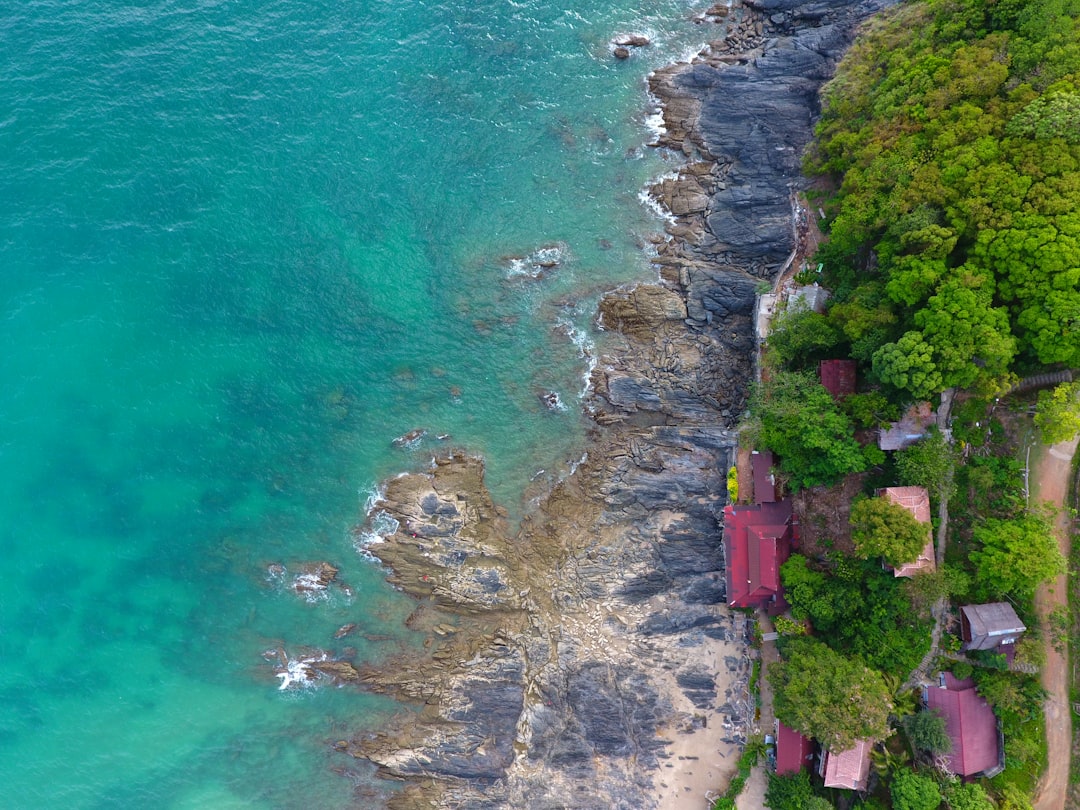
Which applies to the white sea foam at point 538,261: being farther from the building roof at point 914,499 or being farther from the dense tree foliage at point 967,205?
the building roof at point 914,499

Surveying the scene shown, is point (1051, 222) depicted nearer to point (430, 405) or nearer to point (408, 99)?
point (430, 405)

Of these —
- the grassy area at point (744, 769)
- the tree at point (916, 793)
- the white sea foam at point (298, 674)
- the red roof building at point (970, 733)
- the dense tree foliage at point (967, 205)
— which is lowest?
the grassy area at point (744, 769)

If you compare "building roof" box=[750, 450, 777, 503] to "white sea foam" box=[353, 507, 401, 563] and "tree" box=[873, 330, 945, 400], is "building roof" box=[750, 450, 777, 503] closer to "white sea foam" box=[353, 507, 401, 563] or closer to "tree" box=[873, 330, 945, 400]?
"tree" box=[873, 330, 945, 400]

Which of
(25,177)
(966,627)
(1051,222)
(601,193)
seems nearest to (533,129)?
(601,193)

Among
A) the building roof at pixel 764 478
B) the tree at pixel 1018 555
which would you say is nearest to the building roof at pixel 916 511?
the tree at pixel 1018 555

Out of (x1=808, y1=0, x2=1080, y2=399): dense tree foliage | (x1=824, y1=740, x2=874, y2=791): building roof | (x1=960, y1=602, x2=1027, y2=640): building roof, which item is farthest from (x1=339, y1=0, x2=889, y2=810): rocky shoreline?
(x1=960, y1=602, x2=1027, y2=640): building roof

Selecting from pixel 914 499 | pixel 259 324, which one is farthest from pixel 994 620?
pixel 259 324
